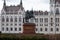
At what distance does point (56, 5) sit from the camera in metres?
83.5

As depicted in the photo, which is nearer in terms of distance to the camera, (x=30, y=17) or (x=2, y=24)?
(x=30, y=17)

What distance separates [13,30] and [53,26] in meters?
12.3

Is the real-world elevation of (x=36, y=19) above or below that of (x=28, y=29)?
below

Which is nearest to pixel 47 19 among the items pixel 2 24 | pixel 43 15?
pixel 43 15

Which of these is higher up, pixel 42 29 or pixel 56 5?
pixel 56 5

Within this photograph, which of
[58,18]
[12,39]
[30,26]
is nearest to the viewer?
[12,39]

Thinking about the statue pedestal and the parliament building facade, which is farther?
the parliament building facade

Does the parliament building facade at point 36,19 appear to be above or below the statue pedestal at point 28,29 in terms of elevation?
below

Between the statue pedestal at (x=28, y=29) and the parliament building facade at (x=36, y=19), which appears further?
the parliament building facade at (x=36, y=19)

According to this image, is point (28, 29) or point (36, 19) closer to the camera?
point (28, 29)

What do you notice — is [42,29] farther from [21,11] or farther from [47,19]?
[21,11]

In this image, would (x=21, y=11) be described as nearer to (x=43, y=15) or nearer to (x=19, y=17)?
(x=19, y=17)

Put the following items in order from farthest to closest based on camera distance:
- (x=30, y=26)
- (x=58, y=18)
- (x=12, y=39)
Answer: (x=58, y=18) < (x=30, y=26) < (x=12, y=39)

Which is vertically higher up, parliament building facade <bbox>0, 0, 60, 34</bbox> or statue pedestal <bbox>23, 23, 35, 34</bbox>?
statue pedestal <bbox>23, 23, 35, 34</bbox>
